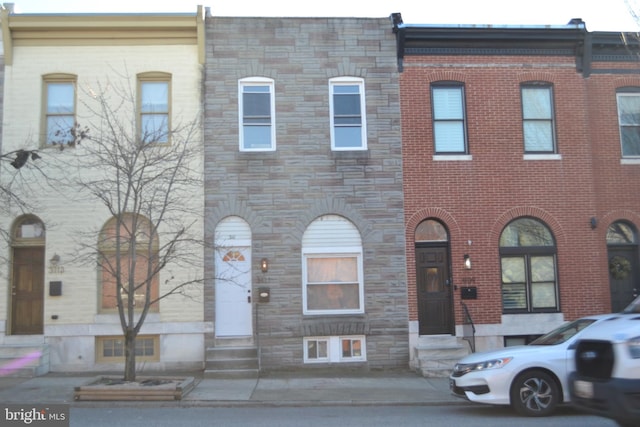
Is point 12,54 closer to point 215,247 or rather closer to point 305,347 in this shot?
point 215,247

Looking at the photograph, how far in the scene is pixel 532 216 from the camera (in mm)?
15117

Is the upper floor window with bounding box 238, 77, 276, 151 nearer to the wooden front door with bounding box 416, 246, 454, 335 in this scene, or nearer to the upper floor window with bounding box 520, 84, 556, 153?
the wooden front door with bounding box 416, 246, 454, 335

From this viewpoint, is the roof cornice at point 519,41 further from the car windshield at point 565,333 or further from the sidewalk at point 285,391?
the car windshield at point 565,333

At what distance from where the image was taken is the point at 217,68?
587 inches

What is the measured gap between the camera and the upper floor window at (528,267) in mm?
14953

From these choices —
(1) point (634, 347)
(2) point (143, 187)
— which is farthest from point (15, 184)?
(1) point (634, 347)

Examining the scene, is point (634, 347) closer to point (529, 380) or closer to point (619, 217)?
point (529, 380)

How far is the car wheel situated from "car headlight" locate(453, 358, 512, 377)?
0.31m

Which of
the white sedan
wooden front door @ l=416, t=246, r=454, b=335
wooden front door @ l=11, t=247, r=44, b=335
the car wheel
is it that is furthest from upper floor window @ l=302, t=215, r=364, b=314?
wooden front door @ l=11, t=247, r=44, b=335

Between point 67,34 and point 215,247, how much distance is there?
630cm

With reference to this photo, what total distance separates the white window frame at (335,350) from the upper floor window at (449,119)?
16.4 feet

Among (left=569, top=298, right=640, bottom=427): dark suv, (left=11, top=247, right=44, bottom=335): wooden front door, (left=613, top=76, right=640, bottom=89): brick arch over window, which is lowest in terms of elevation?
(left=569, top=298, right=640, bottom=427): dark suv

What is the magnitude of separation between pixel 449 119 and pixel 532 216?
3.15 m

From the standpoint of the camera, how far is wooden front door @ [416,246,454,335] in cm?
1482
